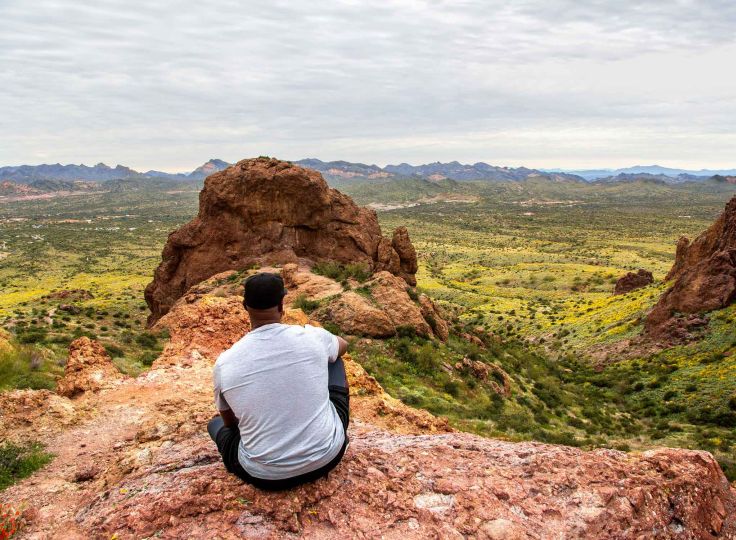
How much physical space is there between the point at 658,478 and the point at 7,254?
122 m

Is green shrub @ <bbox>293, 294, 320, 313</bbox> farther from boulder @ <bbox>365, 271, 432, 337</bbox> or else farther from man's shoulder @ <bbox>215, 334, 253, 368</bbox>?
man's shoulder @ <bbox>215, 334, 253, 368</bbox>

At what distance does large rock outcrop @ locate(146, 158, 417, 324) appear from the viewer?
93.9 ft

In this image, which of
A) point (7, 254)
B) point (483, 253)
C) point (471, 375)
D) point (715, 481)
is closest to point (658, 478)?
point (715, 481)

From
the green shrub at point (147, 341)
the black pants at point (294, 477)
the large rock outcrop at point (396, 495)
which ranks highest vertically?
the black pants at point (294, 477)

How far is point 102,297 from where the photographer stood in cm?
4906

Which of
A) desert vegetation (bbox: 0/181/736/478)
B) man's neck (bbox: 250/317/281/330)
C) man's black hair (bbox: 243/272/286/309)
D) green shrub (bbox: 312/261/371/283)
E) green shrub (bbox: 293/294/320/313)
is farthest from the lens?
green shrub (bbox: 312/261/371/283)

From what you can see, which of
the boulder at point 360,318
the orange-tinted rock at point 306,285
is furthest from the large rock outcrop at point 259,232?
the boulder at point 360,318

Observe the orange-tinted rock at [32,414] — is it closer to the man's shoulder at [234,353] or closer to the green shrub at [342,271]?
the man's shoulder at [234,353]

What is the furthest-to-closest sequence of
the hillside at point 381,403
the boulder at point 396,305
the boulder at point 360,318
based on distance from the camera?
the boulder at point 396,305 < the boulder at point 360,318 < the hillside at point 381,403

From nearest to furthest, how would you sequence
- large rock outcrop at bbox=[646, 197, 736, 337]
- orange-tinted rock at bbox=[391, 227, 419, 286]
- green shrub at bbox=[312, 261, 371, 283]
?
green shrub at bbox=[312, 261, 371, 283], large rock outcrop at bbox=[646, 197, 736, 337], orange-tinted rock at bbox=[391, 227, 419, 286]

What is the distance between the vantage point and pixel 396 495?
473 centimetres

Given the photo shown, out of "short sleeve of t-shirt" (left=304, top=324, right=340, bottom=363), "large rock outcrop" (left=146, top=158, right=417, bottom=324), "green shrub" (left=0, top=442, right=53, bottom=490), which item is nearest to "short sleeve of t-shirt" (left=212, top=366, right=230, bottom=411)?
"short sleeve of t-shirt" (left=304, top=324, right=340, bottom=363)

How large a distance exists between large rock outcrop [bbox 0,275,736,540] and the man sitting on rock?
431 mm

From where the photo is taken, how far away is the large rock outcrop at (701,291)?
2712cm
